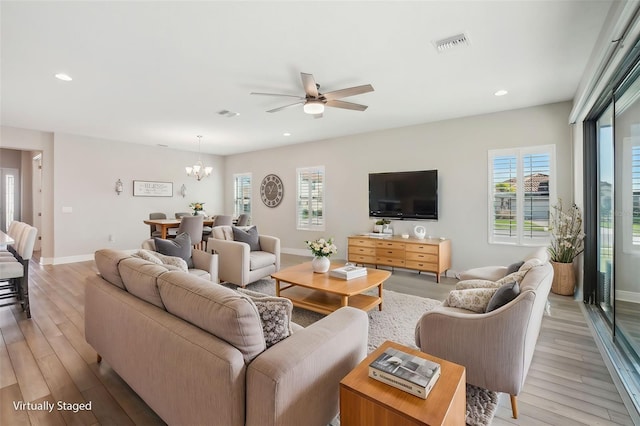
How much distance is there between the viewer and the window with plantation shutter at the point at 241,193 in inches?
330

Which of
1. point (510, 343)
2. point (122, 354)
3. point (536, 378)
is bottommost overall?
point (536, 378)

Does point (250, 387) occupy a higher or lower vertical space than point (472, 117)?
lower

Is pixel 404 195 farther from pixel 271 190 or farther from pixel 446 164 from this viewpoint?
pixel 271 190

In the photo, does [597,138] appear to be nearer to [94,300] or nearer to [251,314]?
[251,314]

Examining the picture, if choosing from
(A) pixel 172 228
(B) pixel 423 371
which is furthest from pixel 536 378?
(A) pixel 172 228

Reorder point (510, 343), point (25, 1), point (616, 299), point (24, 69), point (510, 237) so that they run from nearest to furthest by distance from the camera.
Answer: point (510, 343) → point (25, 1) → point (616, 299) → point (24, 69) → point (510, 237)

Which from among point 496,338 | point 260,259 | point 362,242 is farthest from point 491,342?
point 362,242

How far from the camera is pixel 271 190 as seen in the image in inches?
305

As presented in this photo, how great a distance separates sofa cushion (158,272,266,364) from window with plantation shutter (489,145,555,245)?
179 inches

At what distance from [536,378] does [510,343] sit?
2.66 feet

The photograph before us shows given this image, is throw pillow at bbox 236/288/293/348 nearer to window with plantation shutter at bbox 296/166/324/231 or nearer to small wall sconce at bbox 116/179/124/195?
window with plantation shutter at bbox 296/166/324/231

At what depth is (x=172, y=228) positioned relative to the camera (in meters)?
6.10

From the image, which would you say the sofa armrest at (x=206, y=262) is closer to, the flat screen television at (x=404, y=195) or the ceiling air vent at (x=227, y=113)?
the ceiling air vent at (x=227, y=113)

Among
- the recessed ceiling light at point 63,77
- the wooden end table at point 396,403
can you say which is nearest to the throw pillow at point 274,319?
the wooden end table at point 396,403
